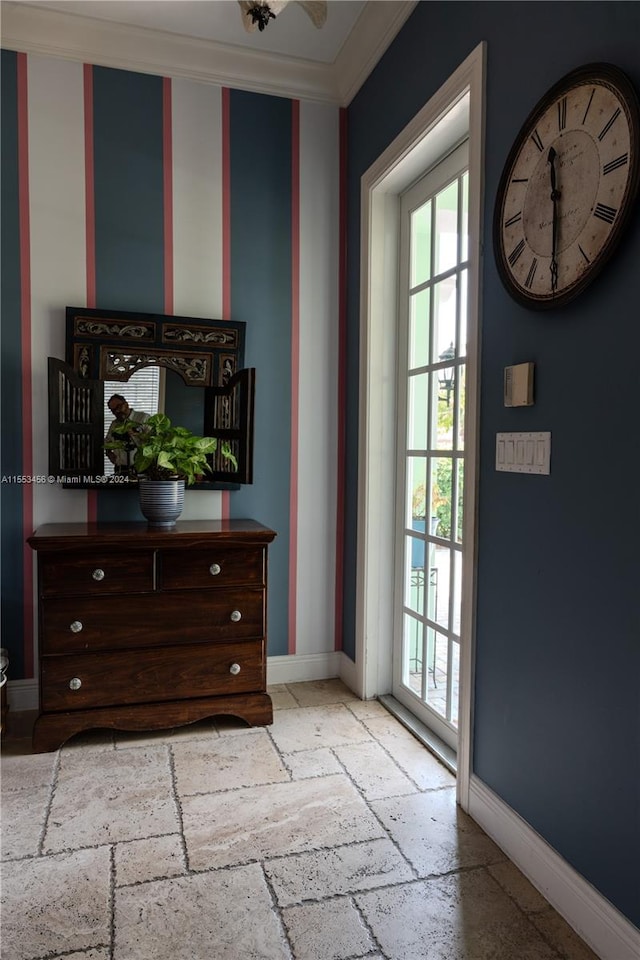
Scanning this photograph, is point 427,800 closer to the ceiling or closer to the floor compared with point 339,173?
closer to the floor

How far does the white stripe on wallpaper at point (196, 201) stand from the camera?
2896 mm

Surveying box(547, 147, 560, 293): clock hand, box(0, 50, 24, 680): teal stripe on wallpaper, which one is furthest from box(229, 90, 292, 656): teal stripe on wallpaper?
box(547, 147, 560, 293): clock hand

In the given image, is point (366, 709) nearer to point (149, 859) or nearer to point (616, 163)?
point (149, 859)

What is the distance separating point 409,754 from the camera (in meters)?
2.42

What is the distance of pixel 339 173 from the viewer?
314 cm

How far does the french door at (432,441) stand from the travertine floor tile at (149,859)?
1.13 m

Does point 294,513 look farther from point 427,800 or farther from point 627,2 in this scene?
point 627,2

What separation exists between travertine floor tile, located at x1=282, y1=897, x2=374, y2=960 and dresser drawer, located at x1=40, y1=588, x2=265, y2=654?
114cm

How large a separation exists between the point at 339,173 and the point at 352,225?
0.31m

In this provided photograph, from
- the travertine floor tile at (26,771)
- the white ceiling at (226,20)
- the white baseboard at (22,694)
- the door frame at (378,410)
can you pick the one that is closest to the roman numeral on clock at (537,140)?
the door frame at (378,410)

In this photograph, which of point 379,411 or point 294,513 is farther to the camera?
point 294,513

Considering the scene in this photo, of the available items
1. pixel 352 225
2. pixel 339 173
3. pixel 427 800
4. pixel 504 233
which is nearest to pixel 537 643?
pixel 427 800

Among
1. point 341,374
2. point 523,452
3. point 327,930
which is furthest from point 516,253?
A: point 327,930

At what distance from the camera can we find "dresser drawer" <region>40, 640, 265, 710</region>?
2.40m
